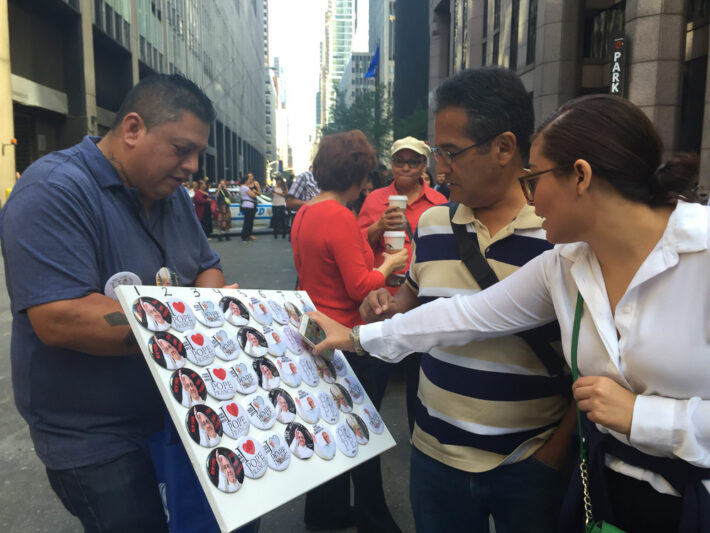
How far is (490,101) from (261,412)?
1.23 meters

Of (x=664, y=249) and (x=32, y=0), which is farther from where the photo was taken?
(x=32, y=0)

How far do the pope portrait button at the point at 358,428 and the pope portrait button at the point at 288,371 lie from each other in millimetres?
238

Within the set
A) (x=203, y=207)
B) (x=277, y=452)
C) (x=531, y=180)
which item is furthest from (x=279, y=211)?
(x=531, y=180)

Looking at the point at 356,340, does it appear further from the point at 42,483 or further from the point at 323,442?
the point at 42,483

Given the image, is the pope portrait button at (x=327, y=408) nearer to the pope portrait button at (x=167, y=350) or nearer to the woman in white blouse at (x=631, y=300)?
the pope portrait button at (x=167, y=350)

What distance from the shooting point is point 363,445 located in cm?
192

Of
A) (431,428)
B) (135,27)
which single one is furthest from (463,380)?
(135,27)

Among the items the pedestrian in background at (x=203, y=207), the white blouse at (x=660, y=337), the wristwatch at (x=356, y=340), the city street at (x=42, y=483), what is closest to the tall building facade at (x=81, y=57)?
the pedestrian in background at (x=203, y=207)

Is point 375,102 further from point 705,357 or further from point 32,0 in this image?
point 705,357

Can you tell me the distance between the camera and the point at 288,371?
185cm

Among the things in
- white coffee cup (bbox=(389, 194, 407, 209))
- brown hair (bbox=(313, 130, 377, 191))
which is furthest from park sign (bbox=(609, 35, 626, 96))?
brown hair (bbox=(313, 130, 377, 191))

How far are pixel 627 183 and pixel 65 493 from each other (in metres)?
1.89

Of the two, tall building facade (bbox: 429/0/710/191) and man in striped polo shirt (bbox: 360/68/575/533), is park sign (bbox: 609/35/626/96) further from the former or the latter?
man in striped polo shirt (bbox: 360/68/575/533)

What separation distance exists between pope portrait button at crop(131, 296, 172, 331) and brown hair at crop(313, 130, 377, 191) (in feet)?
5.71
